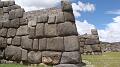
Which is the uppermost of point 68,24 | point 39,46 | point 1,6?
point 1,6

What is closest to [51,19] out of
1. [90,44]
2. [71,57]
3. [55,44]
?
[55,44]

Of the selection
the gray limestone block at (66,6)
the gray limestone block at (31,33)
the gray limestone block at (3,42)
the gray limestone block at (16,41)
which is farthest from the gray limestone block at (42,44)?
the gray limestone block at (3,42)

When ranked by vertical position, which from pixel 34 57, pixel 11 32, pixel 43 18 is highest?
pixel 43 18

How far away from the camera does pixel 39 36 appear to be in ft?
48.4

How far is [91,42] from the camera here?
1029 inches

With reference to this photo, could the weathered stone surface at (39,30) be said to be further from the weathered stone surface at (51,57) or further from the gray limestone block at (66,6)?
the gray limestone block at (66,6)

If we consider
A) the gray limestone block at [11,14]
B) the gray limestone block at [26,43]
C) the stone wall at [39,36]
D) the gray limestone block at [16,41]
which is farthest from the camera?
the gray limestone block at [11,14]

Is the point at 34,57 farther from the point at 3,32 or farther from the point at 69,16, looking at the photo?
the point at 3,32

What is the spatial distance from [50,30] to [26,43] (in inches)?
69.2

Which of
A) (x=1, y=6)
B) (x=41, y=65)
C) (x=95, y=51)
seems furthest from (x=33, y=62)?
(x=95, y=51)

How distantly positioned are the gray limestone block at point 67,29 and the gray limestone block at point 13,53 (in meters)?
2.95

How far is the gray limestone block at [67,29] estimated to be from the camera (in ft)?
45.0

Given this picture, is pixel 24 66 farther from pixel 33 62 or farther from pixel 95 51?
pixel 95 51

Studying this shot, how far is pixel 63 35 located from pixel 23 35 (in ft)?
9.06
